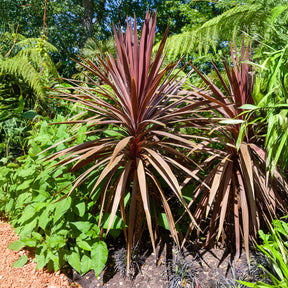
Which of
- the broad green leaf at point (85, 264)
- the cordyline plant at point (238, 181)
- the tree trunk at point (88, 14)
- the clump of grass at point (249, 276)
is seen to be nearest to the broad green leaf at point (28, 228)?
the broad green leaf at point (85, 264)

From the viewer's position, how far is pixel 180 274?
5.28 feet

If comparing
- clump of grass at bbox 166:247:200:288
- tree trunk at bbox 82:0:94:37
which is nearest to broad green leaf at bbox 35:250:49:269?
clump of grass at bbox 166:247:200:288

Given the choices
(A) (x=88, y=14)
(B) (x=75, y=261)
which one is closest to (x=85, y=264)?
(B) (x=75, y=261)

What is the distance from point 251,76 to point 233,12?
106 centimetres

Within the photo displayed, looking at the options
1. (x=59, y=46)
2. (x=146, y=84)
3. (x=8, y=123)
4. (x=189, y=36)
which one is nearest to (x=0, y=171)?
(x=8, y=123)

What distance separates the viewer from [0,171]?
233cm

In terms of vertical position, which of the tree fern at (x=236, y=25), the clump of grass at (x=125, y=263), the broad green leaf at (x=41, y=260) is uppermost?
the tree fern at (x=236, y=25)

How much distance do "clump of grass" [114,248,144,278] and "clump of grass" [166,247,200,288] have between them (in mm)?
210

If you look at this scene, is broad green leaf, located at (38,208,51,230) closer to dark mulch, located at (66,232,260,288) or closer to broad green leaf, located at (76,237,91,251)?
broad green leaf, located at (76,237,91,251)

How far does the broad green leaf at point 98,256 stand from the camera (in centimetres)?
156

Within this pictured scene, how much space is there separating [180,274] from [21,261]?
1146mm

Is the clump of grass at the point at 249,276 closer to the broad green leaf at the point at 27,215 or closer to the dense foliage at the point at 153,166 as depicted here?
the dense foliage at the point at 153,166

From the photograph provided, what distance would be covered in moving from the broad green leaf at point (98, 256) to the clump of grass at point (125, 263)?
18 centimetres

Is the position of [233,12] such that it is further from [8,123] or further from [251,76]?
[8,123]
